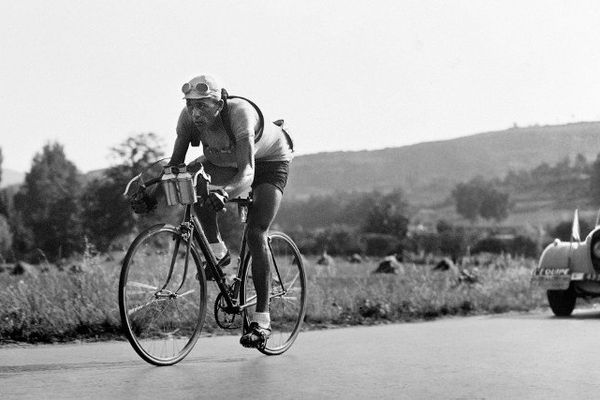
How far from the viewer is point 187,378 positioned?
745 centimetres

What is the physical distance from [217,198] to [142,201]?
63 centimetres

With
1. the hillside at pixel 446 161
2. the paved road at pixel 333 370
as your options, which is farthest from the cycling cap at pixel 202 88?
the hillside at pixel 446 161

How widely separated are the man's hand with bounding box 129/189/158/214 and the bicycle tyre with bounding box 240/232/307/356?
1.28 metres

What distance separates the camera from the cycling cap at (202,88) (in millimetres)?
7930

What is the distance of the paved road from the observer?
6965 mm

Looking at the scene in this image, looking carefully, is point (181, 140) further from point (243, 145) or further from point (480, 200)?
point (480, 200)

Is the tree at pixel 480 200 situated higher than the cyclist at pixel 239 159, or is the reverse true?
the cyclist at pixel 239 159

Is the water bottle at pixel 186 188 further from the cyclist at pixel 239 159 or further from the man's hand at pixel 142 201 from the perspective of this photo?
the man's hand at pixel 142 201

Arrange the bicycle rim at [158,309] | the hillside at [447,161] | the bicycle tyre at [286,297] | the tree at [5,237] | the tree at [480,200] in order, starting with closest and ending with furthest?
the bicycle rim at [158,309] < the bicycle tyre at [286,297] < the tree at [5,237] < the tree at [480,200] < the hillside at [447,161]

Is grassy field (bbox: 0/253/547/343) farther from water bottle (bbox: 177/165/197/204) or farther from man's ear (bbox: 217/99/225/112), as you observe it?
man's ear (bbox: 217/99/225/112)

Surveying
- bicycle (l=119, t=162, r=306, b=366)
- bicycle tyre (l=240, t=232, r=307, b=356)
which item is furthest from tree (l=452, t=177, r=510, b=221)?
bicycle (l=119, t=162, r=306, b=366)

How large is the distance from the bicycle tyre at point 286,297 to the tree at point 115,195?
9444 cm

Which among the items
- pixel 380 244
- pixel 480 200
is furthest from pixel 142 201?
pixel 480 200

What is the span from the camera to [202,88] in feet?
26.1
